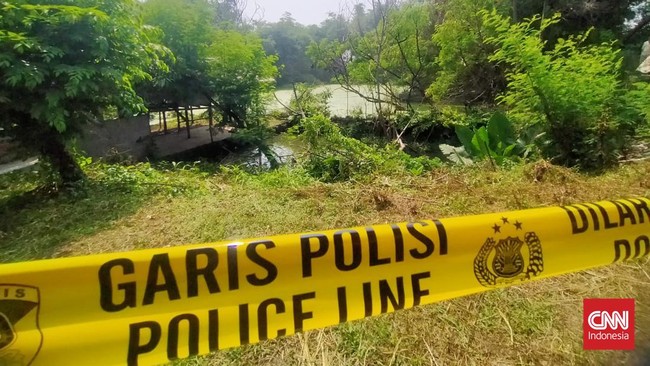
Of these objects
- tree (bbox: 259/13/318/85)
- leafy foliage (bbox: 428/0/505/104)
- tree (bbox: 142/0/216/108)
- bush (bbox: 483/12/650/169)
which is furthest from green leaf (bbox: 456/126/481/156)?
tree (bbox: 259/13/318/85)

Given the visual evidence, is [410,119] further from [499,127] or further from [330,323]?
[330,323]

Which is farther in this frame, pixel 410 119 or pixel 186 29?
pixel 410 119

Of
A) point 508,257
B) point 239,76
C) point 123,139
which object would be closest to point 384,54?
point 239,76

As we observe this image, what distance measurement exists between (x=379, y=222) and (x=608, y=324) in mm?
1618

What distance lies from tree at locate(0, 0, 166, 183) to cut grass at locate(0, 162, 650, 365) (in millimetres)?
890

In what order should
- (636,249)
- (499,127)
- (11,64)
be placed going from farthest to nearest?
1. (499,127)
2. (11,64)
3. (636,249)

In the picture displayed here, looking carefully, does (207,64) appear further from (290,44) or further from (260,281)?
(290,44)

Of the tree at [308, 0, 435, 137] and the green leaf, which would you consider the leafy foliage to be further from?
the green leaf

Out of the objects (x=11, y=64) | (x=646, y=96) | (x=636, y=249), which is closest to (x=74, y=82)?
(x=11, y=64)

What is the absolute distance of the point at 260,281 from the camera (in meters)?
1.25

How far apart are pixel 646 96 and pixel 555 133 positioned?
1.10 metres

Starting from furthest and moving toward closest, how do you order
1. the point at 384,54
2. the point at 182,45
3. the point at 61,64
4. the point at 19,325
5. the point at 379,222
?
the point at 384,54 → the point at 182,45 → the point at 61,64 → the point at 379,222 → the point at 19,325

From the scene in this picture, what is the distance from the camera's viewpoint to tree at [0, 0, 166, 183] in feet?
10.6

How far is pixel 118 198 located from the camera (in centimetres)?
393
